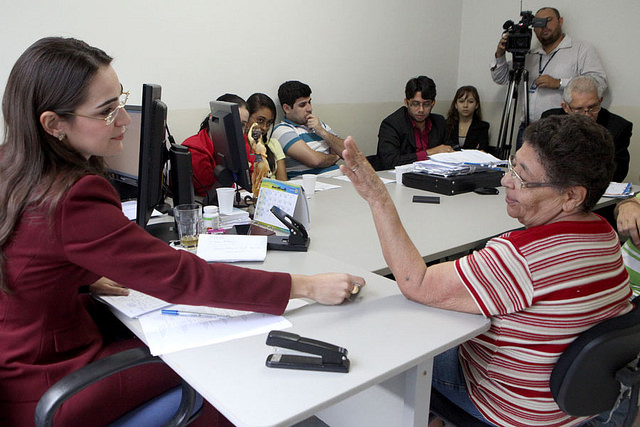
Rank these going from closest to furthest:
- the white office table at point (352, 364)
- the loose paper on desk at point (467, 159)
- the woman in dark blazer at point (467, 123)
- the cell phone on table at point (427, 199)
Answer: the white office table at point (352, 364), the cell phone on table at point (427, 199), the loose paper on desk at point (467, 159), the woman in dark blazer at point (467, 123)

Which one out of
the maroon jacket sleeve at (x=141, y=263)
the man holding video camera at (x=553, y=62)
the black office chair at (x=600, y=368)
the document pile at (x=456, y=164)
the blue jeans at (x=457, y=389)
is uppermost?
the man holding video camera at (x=553, y=62)

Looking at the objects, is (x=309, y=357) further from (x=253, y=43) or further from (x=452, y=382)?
(x=253, y=43)

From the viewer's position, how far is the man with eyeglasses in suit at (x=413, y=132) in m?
3.83

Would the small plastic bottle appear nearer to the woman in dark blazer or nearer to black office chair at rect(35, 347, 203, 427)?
black office chair at rect(35, 347, 203, 427)

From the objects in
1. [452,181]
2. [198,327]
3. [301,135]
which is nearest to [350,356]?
[198,327]

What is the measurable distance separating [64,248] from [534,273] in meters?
0.97

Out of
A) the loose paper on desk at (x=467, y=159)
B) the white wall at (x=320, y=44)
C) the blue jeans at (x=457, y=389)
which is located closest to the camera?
the blue jeans at (x=457, y=389)

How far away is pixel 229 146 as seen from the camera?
179 cm

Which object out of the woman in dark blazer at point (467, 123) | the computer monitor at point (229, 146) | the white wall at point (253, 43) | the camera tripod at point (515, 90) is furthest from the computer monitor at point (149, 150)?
the woman in dark blazer at point (467, 123)

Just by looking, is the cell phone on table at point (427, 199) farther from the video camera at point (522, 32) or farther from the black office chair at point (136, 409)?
the video camera at point (522, 32)

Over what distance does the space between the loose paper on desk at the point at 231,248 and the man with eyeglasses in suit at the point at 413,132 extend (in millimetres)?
2456

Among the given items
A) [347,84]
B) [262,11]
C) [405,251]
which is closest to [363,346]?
[405,251]

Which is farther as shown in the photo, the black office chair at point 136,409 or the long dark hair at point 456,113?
the long dark hair at point 456,113

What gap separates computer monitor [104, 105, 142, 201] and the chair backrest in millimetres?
1570
